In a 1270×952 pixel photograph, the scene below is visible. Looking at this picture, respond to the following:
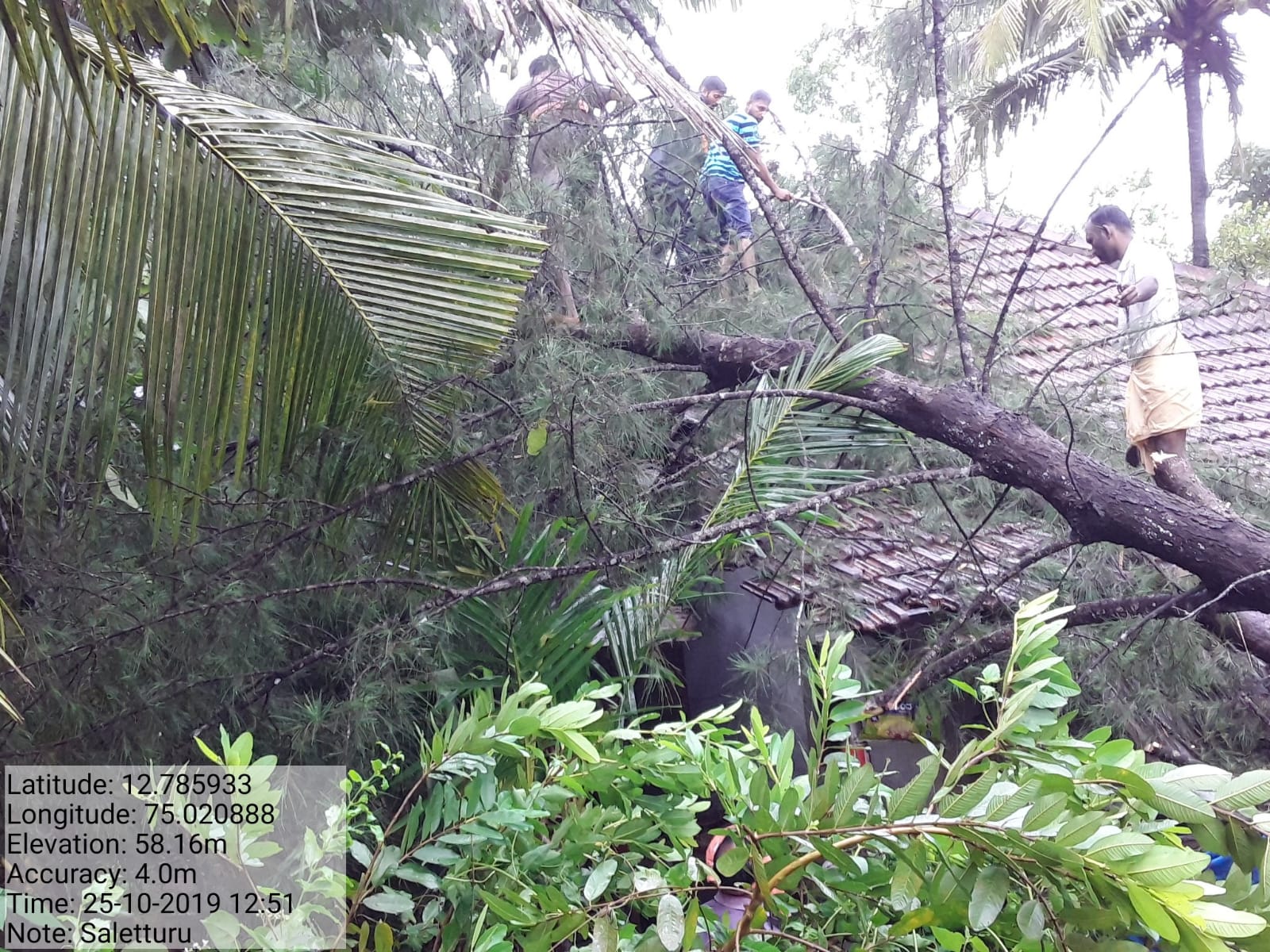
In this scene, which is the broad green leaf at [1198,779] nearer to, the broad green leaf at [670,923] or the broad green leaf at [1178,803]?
the broad green leaf at [1178,803]

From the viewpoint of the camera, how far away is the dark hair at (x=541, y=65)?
3.65 meters

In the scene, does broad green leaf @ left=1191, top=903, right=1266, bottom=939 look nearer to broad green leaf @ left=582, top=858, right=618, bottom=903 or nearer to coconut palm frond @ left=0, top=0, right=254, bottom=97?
broad green leaf @ left=582, top=858, right=618, bottom=903

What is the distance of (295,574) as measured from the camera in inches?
106

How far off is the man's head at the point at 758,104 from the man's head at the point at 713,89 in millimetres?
142

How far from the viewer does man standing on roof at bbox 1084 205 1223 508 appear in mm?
3307

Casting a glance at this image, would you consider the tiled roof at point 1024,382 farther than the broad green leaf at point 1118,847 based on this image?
Yes

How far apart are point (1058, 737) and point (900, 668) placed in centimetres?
217

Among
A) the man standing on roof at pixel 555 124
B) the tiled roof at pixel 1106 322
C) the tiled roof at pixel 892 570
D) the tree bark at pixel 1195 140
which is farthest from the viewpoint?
the tree bark at pixel 1195 140

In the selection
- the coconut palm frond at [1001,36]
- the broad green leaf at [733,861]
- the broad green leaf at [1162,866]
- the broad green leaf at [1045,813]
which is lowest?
the broad green leaf at [733,861]

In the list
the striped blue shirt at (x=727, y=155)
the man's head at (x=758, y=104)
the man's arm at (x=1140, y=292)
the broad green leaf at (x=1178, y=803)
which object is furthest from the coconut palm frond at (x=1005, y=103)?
the broad green leaf at (x=1178, y=803)

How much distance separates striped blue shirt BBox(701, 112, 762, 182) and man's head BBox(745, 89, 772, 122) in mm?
189

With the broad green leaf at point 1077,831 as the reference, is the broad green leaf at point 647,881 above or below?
below

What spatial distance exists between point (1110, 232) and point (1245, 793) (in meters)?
3.11

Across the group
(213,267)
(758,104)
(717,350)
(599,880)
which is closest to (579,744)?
(599,880)
